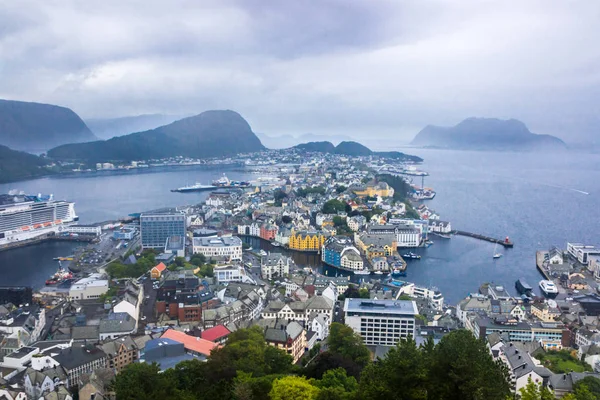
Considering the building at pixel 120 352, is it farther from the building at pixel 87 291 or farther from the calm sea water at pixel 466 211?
the calm sea water at pixel 466 211

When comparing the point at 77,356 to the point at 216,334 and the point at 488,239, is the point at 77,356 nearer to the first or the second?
the point at 216,334

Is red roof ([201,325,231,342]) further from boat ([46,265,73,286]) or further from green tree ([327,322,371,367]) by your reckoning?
boat ([46,265,73,286])

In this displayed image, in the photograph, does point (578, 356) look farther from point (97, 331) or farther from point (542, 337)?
point (97, 331)

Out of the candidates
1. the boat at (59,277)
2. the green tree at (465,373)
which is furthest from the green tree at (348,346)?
the boat at (59,277)

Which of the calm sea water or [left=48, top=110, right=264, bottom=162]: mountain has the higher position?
[left=48, top=110, right=264, bottom=162]: mountain

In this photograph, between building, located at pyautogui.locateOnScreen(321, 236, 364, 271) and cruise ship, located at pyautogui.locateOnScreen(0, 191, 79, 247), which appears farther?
cruise ship, located at pyautogui.locateOnScreen(0, 191, 79, 247)

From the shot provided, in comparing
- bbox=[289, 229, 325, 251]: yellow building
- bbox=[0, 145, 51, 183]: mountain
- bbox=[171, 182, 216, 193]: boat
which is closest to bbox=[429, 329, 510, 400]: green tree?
bbox=[289, 229, 325, 251]: yellow building

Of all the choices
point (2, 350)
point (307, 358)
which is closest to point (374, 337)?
point (307, 358)
